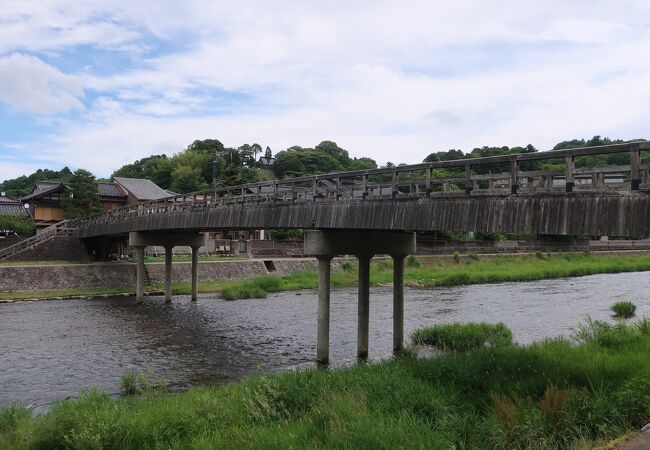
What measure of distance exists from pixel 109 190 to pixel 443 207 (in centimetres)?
6958

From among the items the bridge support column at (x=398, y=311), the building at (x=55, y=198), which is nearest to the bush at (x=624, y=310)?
the bridge support column at (x=398, y=311)

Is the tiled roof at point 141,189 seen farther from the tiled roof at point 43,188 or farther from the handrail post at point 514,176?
the handrail post at point 514,176

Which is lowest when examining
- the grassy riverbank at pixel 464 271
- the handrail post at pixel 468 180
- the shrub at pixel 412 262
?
the grassy riverbank at pixel 464 271

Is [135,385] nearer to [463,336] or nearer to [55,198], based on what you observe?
Answer: [463,336]

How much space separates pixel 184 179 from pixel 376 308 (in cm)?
7349

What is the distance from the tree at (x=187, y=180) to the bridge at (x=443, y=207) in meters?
68.6

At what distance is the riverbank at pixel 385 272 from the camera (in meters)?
43.1

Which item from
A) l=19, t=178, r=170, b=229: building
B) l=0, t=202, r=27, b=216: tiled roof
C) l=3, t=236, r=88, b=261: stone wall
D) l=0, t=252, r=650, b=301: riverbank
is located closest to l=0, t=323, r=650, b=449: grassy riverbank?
l=0, t=252, r=650, b=301: riverbank

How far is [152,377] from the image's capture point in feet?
59.3

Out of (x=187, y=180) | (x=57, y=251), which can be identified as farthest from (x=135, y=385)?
(x=187, y=180)

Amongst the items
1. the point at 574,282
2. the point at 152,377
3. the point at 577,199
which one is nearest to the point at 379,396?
Answer: the point at 577,199

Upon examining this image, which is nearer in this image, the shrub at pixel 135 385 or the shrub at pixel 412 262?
the shrub at pixel 135 385

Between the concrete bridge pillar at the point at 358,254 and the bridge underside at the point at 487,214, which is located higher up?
the bridge underside at the point at 487,214

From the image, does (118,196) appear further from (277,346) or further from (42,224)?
(277,346)
